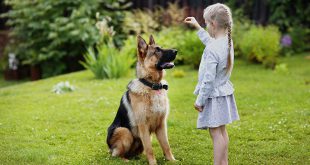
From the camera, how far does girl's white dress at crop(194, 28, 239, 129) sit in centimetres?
441

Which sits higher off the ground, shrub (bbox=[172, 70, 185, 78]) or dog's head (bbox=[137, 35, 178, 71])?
dog's head (bbox=[137, 35, 178, 71])

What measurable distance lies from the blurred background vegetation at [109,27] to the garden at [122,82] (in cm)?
3

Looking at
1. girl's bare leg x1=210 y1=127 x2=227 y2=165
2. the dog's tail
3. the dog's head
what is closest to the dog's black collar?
the dog's head

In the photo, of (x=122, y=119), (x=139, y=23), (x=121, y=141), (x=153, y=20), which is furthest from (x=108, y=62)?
(x=121, y=141)

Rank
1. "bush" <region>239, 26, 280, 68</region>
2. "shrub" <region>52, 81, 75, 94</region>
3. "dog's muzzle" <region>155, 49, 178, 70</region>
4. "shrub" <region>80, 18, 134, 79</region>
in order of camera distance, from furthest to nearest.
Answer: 1. "bush" <region>239, 26, 280, 68</region>
2. "shrub" <region>80, 18, 134, 79</region>
3. "shrub" <region>52, 81, 75, 94</region>
4. "dog's muzzle" <region>155, 49, 178, 70</region>

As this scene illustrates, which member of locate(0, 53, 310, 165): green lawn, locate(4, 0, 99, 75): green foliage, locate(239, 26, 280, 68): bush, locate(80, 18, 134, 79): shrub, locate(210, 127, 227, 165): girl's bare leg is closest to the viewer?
locate(210, 127, 227, 165): girl's bare leg

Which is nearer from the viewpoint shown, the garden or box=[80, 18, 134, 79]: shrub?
the garden

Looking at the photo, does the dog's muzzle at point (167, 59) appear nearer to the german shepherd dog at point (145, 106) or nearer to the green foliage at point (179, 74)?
the german shepherd dog at point (145, 106)

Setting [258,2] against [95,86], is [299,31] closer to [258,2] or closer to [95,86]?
[258,2]

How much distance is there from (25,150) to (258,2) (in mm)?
9620

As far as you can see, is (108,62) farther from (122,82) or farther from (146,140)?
(146,140)

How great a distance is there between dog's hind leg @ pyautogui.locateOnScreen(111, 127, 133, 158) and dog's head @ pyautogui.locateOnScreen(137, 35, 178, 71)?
770 mm

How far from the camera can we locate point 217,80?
4.53m

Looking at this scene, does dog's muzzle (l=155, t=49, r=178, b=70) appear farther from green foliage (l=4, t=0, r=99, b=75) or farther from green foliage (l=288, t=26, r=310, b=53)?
green foliage (l=288, t=26, r=310, b=53)
